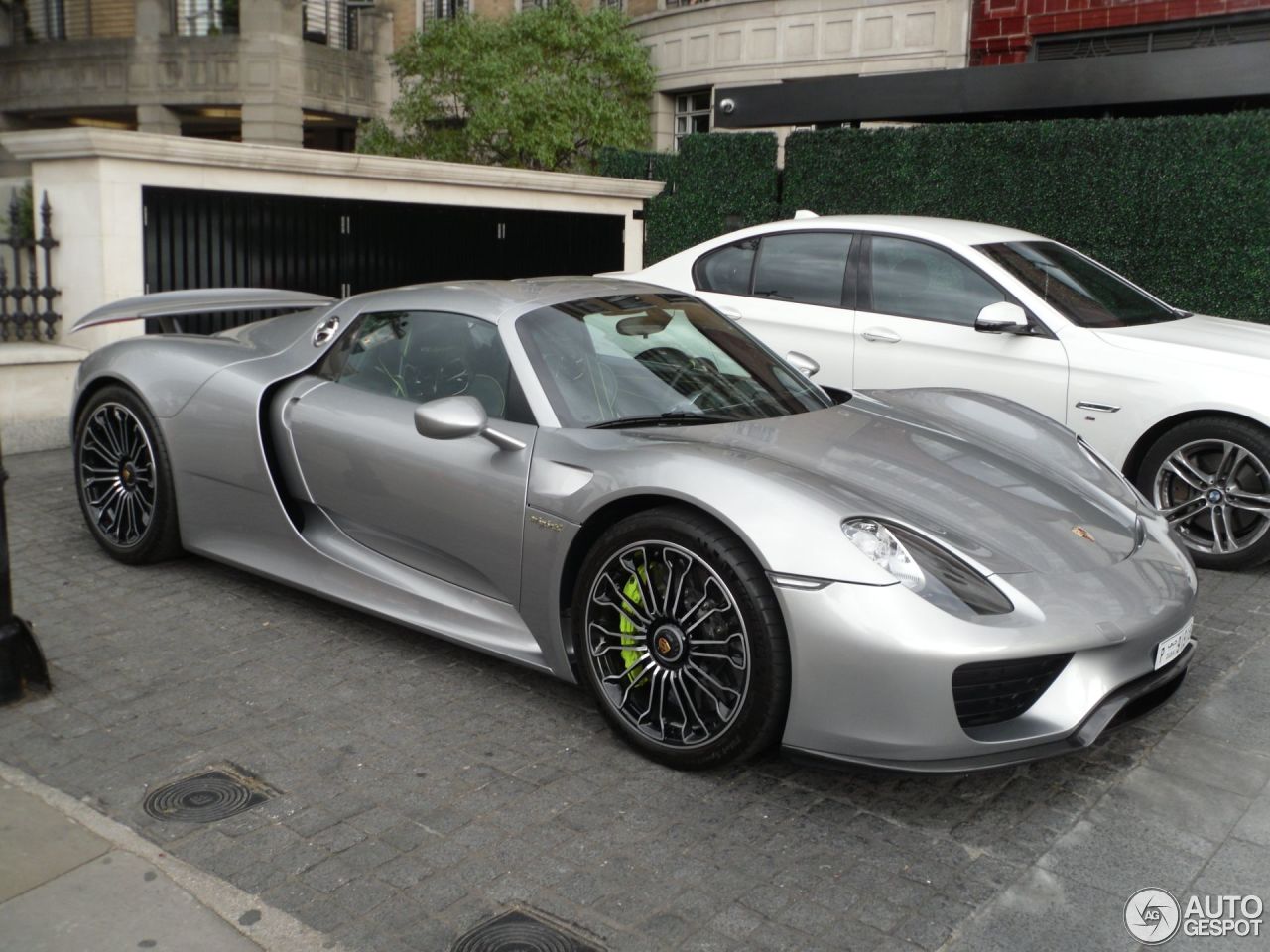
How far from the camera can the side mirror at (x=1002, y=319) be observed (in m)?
6.29

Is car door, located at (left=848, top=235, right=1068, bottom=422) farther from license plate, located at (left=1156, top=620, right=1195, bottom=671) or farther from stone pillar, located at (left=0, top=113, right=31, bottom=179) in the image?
stone pillar, located at (left=0, top=113, right=31, bottom=179)

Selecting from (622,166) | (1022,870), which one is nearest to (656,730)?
(1022,870)

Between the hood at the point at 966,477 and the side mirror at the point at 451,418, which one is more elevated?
the side mirror at the point at 451,418

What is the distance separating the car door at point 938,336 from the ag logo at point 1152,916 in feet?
11.9

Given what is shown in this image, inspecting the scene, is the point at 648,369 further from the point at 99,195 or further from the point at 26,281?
the point at 26,281

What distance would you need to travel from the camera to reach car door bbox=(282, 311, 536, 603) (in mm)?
4086

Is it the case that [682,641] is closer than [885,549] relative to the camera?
No

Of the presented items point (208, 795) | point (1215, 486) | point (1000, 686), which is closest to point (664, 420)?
point (1000, 686)

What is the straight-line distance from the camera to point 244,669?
4.41 m

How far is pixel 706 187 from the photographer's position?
15.0 meters

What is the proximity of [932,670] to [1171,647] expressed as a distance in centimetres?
92

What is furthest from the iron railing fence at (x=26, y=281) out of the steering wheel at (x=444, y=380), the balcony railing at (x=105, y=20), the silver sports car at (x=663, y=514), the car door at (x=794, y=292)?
the balcony railing at (x=105, y=20)

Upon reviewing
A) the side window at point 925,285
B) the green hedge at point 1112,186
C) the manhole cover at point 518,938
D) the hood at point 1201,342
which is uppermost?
the green hedge at point 1112,186

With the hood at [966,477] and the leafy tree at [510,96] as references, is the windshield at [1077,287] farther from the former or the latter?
the leafy tree at [510,96]
